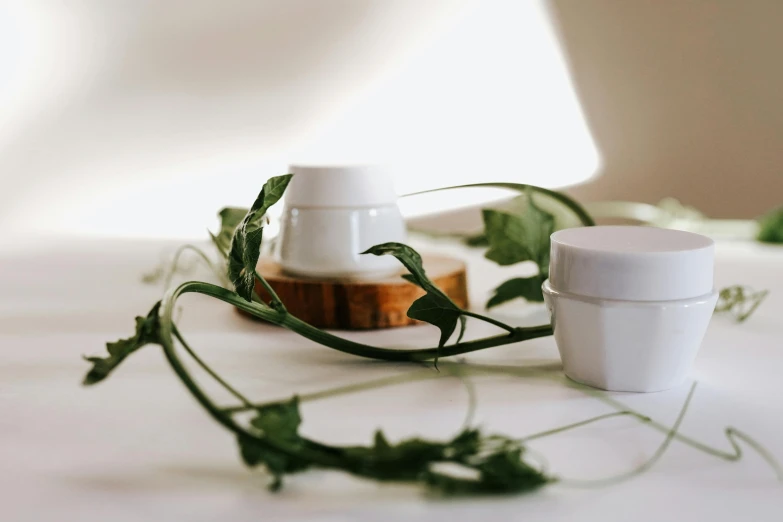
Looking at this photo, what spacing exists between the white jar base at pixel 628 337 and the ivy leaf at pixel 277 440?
0.18 metres

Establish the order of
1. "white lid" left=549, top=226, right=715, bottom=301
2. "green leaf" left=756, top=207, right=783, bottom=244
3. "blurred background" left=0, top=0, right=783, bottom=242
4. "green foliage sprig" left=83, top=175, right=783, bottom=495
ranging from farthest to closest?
"blurred background" left=0, top=0, right=783, bottom=242 < "green leaf" left=756, top=207, right=783, bottom=244 < "white lid" left=549, top=226, right=715, bottom=301 < "green foliage sprig" left=83, top=175, right=783, bottom=495

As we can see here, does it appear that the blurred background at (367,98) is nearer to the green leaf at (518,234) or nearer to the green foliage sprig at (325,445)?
the green leaf at (518,234)

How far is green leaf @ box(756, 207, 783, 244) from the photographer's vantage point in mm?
1117

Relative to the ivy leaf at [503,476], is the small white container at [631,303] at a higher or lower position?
higher

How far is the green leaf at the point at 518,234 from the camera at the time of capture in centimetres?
57

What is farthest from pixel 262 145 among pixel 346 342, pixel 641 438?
pixel 641 438

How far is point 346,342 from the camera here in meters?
0.45

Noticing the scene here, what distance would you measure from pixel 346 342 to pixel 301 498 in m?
0.15

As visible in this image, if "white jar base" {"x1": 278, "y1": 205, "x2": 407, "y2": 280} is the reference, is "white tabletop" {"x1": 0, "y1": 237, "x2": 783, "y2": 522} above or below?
below

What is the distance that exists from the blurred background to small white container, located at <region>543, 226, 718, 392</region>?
1.00 metres

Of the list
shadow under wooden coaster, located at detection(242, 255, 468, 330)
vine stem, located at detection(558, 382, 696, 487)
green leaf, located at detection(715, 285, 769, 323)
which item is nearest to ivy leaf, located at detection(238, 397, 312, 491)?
vine stem, located at detection(558, 382, 696, 487)

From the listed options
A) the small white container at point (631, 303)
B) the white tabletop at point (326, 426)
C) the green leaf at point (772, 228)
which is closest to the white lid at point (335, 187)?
the white tabletop at point (326, 426)

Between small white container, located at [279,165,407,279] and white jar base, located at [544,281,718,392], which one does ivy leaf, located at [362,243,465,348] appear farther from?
small white container, located at [279,165,407,279]

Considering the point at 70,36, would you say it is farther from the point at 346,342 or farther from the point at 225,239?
the point at 346,342
